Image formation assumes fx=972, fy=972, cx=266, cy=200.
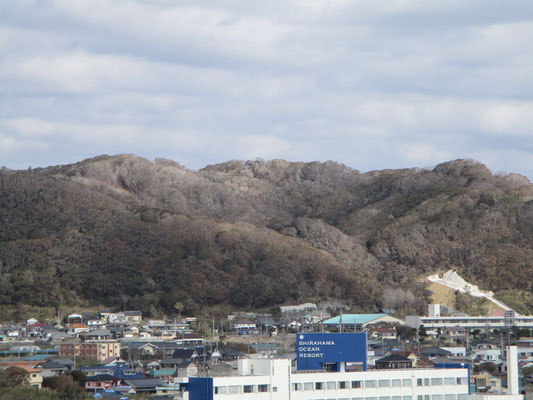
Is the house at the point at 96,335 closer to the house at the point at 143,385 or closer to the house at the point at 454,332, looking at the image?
the house at the point at 143,385

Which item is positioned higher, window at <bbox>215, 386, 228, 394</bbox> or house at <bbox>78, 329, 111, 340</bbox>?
house at <bbox>78, 329, 111, 340</bbox>

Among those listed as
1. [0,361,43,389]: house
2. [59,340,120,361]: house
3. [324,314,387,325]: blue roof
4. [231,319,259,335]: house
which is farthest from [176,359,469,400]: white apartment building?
[231,319,259,335]: house

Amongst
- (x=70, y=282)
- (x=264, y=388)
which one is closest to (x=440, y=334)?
(x=70, y=282)

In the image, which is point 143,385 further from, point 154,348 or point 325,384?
point 325,384

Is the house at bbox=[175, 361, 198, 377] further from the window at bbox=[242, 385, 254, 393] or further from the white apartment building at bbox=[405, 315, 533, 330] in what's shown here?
the white apartment building at bbox=[405, 315, 533, 330]

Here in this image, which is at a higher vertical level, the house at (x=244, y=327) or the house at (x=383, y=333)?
the house at (x=244, y=327)

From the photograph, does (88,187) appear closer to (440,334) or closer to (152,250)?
(152,250)

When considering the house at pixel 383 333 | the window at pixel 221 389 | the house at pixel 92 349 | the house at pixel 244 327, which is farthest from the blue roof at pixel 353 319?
the window at pixel 221 389
